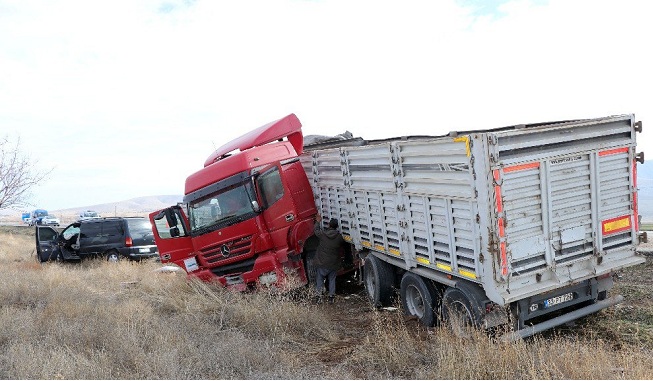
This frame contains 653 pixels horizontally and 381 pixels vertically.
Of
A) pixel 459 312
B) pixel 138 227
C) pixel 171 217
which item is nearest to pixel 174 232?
pixel 171 217

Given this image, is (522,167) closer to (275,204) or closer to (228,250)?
(275,204)

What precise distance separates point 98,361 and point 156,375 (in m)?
0.85

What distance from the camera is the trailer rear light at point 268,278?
9616mm

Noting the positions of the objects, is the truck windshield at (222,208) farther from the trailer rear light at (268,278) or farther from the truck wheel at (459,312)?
the truck wheel at (459,312)

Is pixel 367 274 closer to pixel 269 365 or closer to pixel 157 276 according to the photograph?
pixel 269 365

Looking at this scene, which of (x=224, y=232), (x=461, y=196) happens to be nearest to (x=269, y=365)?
(x=461, y=196)

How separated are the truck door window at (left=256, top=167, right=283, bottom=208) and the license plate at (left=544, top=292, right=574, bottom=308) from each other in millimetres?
5202

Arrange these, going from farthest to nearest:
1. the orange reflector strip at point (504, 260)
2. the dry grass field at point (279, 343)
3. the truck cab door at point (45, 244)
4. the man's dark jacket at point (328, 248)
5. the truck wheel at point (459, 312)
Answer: the truck cab door at point (45, 244)
the man's dark jacket at point (328, 248)
the truck wheel at point (459, 312)
the orange reflector strip at point (504, 260)
the dry grass field at point (279, 343)

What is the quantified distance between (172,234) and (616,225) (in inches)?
315

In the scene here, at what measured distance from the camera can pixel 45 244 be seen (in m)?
17.6

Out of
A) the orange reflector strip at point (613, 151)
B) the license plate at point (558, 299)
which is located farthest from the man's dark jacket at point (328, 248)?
the orange reflector strip at point (613, 151)

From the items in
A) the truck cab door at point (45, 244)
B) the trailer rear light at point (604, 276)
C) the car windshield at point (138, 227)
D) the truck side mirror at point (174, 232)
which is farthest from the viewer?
the truck cab door at point (45, 244)

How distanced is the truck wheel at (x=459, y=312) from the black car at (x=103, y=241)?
12226 mm

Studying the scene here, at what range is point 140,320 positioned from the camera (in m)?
7.34
